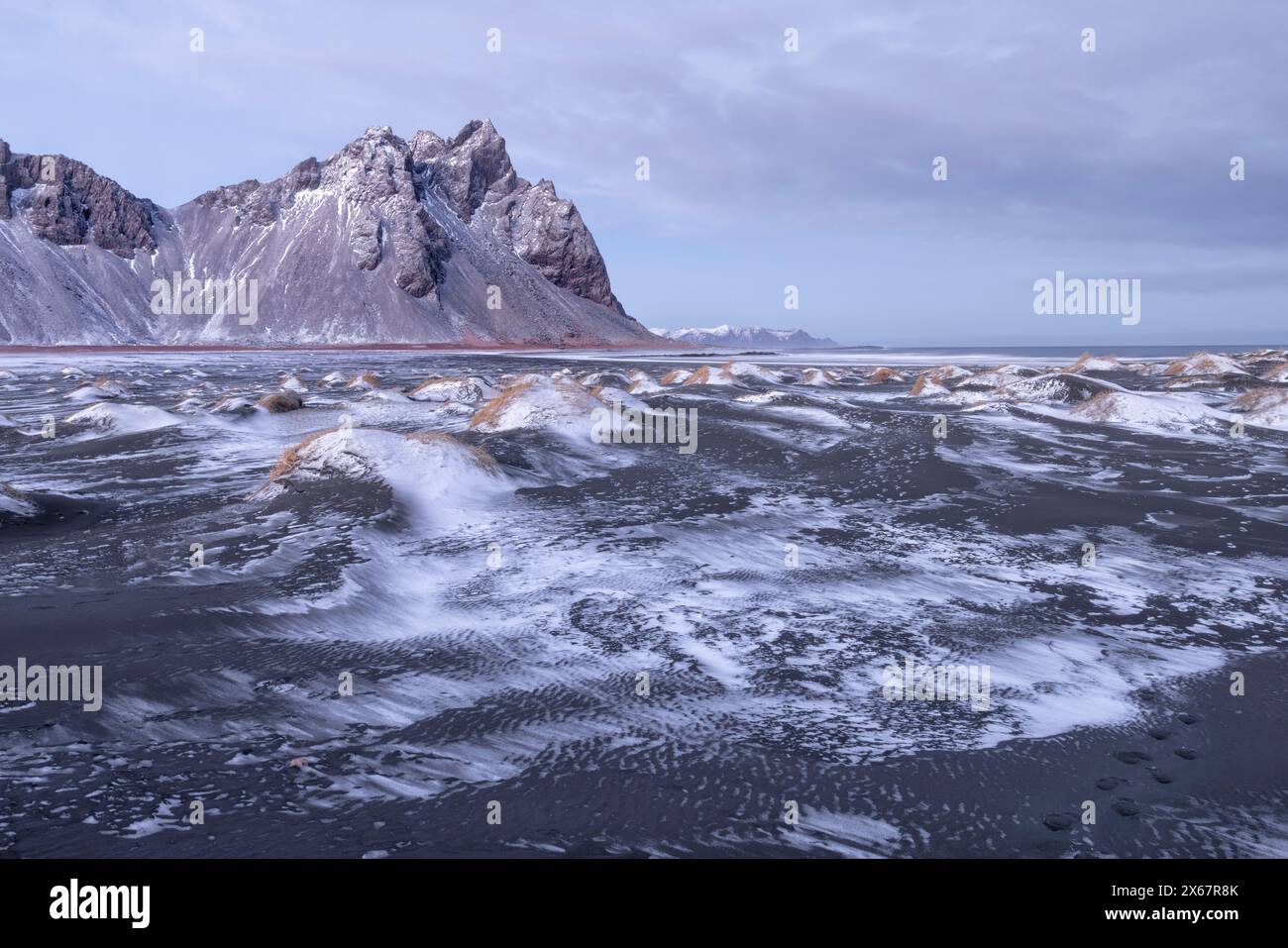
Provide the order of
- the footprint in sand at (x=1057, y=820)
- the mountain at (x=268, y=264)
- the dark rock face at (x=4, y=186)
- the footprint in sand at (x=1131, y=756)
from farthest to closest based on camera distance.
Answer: the dark rock face at (x=4, y=186)
the mountain at (x=268, y=264)
the footprint in sand at (x=1131, y=756)
the footprint in sand at (x=1057, y=820)

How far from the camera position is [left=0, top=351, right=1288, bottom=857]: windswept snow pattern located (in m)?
4.38

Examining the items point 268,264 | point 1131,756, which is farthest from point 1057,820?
point 268,264

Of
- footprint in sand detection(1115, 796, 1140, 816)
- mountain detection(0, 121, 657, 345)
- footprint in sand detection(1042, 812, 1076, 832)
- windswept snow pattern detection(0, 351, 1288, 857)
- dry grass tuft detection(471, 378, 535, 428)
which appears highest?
mountain detection(0, 121, 657, 345)

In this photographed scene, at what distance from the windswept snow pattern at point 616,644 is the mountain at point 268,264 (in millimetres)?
138429

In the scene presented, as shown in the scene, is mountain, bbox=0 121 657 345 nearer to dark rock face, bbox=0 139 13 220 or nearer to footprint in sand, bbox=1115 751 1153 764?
dark rock face, bbox=0 139 13 220

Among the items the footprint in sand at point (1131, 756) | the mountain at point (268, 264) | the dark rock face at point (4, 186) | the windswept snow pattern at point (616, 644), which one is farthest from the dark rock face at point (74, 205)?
the footprint in sand at point (1131, 756)

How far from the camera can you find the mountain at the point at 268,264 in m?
134

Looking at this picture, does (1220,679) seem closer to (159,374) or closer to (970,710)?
(970,710)

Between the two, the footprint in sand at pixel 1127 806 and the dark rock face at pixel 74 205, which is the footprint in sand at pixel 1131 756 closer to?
the footprint in sand at pixel 1127 806

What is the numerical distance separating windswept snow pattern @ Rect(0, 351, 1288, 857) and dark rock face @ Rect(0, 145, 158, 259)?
549 feet

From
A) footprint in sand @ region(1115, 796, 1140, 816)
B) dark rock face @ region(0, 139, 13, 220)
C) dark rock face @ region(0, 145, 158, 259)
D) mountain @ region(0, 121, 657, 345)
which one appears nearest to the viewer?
footprint in sand @ region(1115, 796, 1140, 816)

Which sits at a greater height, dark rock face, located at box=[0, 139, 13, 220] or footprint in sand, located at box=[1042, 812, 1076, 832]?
dark rock face, located at box=[0, 139, 13, 220]

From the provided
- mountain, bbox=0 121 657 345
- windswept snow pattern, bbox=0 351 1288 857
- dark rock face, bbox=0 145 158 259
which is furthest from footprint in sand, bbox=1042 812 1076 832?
dark rock face, bbox=0 145 158 259

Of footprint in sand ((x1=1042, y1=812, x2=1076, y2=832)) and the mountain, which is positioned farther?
the mountain
